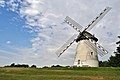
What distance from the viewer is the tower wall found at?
64875mm

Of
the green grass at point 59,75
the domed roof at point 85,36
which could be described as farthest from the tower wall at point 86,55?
the green grass at point 59,75

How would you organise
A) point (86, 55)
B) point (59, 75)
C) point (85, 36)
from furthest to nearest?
point (85, 36) < point (86, 55) < point (59, 75)

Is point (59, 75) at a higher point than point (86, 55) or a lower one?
lower

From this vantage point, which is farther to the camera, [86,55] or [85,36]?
[85,36]

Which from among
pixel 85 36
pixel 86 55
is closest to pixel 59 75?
pixel 86 55

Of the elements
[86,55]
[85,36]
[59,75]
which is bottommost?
[59,75]

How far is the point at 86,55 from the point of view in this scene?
64.8 m

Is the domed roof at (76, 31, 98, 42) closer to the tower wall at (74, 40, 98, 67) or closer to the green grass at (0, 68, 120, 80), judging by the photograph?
the tower wall at (74, 40, 98, 67)

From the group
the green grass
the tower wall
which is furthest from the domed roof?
the green grass

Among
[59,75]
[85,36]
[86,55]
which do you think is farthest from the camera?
[85,36]

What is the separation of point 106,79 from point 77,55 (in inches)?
1314

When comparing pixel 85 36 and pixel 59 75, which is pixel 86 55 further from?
pixel 59 75

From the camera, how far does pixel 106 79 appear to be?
3331 centimetres

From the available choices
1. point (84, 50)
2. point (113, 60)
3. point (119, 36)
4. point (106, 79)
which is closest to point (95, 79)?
point (106, 79)
